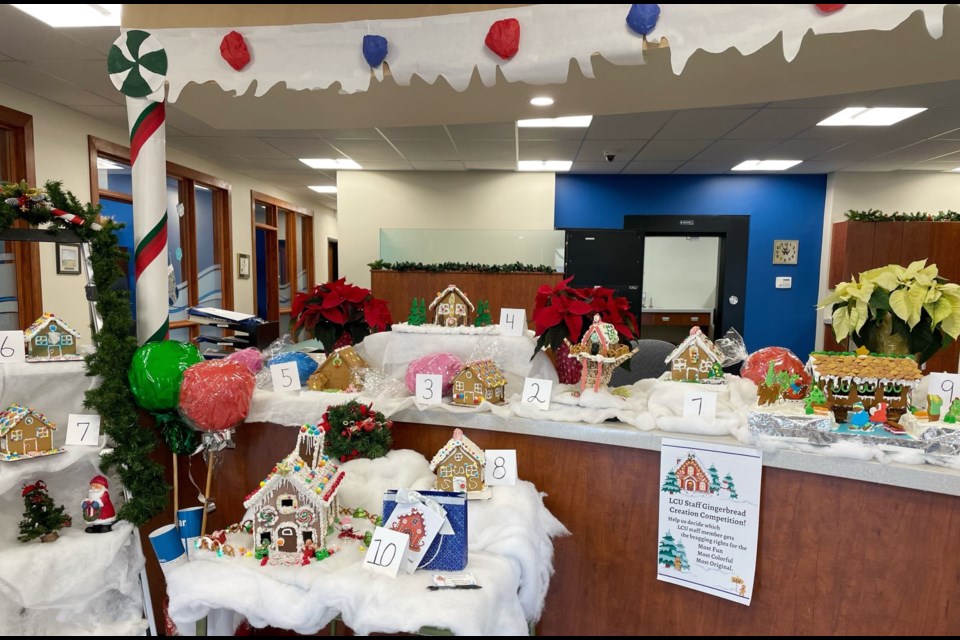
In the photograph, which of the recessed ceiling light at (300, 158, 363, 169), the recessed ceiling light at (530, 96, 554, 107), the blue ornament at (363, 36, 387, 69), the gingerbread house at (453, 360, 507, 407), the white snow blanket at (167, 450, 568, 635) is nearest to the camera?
the white snow blanket at (167, 450, 568, 635)

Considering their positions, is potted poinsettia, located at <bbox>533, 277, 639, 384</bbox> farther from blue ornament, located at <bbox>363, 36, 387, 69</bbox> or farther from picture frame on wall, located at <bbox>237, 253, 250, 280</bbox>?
picture frame on wall, located at <bbox>237, 253, 250, 280</bbox>

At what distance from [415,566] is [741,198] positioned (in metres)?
6.50

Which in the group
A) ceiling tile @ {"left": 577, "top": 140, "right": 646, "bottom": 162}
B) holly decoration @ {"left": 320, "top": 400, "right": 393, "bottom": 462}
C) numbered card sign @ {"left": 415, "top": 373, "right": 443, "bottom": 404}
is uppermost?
ceiling tile @ {"left": 577, "top": 140, "right": 646, "bottom": 162}

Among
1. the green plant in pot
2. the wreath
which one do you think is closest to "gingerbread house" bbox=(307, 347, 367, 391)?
the wreath

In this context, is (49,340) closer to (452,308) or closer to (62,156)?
(452,308)

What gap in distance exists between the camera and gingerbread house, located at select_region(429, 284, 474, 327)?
78.5 inches

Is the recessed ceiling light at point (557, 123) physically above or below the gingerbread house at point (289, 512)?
above

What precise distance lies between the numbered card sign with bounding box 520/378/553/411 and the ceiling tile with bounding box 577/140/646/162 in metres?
3.94

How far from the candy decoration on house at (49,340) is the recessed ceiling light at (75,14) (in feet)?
6.25

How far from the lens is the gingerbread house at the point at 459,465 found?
1360 millimetres

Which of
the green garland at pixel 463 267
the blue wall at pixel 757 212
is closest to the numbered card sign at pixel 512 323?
the green garland at pixel 463 267

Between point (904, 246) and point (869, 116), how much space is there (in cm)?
196

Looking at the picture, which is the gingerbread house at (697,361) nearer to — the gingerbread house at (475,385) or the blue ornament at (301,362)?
the gingerbread house at (475,385)

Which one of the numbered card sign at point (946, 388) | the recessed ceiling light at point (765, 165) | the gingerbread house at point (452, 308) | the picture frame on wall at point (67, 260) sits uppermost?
the recessed ceiling light at point (765, 165)
